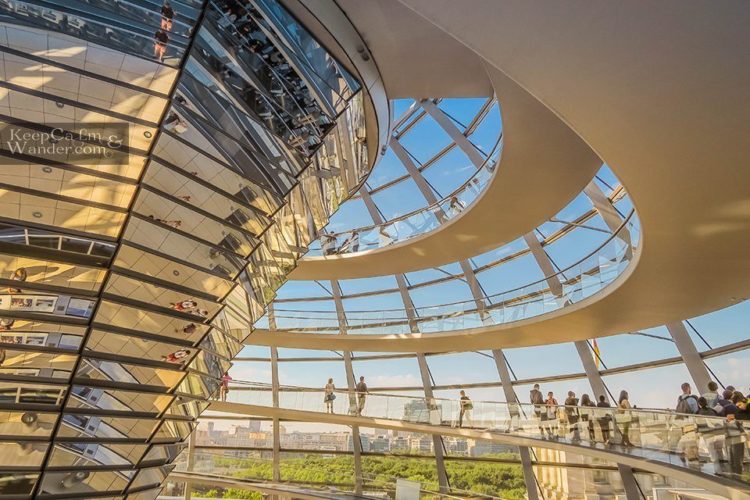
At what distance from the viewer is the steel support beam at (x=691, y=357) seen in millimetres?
15570

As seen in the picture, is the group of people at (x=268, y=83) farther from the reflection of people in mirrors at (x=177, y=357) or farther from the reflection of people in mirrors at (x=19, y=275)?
the reflection of people in mirrors at (x=177, y=357)

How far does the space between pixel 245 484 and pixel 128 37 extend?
23187 millimetres

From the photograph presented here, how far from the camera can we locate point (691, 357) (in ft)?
51.7

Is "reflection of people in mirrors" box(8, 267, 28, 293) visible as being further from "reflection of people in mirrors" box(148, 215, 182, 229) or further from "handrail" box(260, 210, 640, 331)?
"handrail" box(260, 210, 640, 331)

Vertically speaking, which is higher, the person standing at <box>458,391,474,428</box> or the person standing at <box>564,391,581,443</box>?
the person standing at <box>458,391,474,428</box>

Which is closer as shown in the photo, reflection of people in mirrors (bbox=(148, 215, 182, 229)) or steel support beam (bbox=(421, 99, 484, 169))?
reflection of people in mirrors (bbox=(148, 215, 182, 229))

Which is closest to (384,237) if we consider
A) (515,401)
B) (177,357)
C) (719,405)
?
(515,401)

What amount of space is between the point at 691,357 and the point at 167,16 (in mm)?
16161

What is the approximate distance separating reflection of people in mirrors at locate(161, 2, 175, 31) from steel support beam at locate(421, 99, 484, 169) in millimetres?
14143

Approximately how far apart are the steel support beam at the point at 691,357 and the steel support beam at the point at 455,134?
26.7ft

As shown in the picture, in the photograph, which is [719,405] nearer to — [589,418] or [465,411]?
[589,418]

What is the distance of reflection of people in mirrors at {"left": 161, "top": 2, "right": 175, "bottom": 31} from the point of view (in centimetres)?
602

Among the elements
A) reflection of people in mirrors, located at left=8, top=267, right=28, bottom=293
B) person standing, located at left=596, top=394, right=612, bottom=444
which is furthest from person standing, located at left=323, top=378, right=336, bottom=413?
reflection of people in mirrors, located at left=8, top=267, right=28, bottom=293

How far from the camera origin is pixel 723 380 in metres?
15.4
